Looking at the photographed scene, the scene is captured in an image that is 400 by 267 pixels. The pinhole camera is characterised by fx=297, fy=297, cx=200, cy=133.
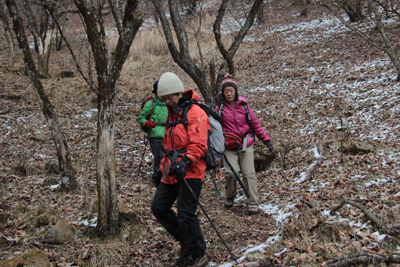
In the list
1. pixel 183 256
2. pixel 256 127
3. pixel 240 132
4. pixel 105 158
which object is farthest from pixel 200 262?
pixel 256 127

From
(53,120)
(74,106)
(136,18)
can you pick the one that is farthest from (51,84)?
(136,18)

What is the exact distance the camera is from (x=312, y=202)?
4.52 meters

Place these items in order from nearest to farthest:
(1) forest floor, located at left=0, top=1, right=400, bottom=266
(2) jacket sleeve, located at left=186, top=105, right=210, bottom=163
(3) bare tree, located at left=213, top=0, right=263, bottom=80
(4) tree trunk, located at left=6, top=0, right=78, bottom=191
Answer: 1. (2) jacket sleeve, located at left=186, top=105, right=210, bottom=163
2. (1) forest floor, located at left=0, top=1, right=400, bottom=266
3. (4) tree trunk, located at left=6, top=0, right=78, bottom=191
4. (3) bare tree, located at left=213, top=0, right=263, bottom=80

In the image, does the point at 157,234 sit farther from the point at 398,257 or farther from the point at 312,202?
the point at 398,257

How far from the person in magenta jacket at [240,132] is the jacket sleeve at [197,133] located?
6.08 feet

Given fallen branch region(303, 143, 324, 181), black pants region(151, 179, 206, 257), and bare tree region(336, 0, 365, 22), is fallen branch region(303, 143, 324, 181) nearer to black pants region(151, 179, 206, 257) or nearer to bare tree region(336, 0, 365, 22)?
black pants region(151, 179, 206, 257)

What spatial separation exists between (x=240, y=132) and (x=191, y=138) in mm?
2101

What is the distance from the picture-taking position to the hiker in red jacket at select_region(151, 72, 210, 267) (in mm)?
3229

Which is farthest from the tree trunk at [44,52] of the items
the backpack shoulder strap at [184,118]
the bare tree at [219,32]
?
the backpack shoulder strap at [184,118]

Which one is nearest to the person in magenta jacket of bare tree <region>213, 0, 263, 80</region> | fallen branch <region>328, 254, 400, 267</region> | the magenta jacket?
the magenta jacket

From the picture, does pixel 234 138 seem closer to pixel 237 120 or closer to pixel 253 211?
pixel 237 120

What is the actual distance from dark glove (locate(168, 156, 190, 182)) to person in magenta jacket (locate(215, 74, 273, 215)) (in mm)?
2108

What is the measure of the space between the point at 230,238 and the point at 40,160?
5189 millimetres

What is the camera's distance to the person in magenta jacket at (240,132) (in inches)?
201
